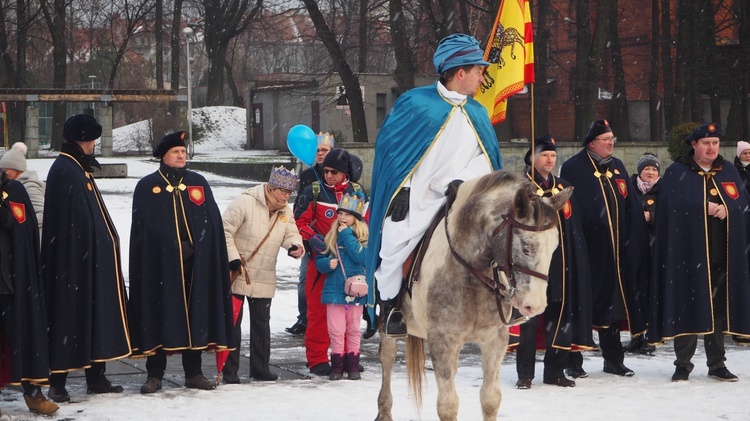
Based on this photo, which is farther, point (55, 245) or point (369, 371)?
point (369, 371)

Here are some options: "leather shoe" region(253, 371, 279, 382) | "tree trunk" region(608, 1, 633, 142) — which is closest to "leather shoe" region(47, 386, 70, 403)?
"leather shoe" region(253, 371, 279, 382)

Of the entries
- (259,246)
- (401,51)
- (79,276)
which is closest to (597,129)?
(259,246)

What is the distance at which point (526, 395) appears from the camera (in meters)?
8.62

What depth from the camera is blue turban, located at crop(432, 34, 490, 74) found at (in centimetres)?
686

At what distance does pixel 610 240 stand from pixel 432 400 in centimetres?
232

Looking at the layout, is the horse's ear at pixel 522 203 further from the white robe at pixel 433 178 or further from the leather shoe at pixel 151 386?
the leather shoe at pixel 151 386

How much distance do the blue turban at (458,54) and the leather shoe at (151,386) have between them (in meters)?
3.43

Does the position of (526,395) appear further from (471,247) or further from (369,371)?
(471,247)

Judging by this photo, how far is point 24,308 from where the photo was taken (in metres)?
7.60

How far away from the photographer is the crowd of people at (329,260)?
7.46 meters

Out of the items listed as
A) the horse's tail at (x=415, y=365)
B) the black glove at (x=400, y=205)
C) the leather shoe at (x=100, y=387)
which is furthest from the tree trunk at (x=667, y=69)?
the black glove at (x=400, y=205)

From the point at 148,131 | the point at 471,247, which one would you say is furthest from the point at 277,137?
the point at 471,247

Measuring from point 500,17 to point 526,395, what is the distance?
10.0 ft

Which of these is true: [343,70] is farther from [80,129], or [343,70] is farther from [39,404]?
[39,404]
